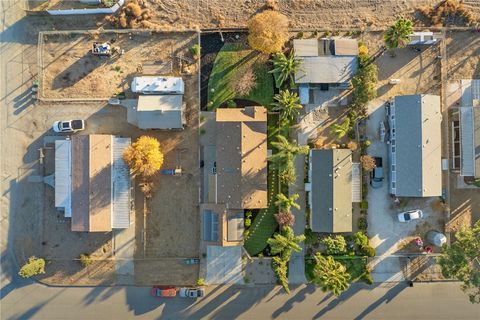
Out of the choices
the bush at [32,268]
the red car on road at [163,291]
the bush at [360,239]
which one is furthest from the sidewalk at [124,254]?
the bush at [360,239]

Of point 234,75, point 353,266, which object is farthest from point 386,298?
point 234,75

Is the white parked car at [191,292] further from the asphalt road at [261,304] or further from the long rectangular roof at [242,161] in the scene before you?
the long rectangular roof at [242,161]

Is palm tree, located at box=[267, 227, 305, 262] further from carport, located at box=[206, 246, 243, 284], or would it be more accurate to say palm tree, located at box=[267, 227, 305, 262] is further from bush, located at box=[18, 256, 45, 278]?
bush, located at box=[18, 256, 45, 278]

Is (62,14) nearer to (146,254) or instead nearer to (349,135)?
(146,254)

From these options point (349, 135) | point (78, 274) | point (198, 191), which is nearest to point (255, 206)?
point (198, 191)

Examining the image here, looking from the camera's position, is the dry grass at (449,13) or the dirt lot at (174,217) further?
the dry grass at (449,13)

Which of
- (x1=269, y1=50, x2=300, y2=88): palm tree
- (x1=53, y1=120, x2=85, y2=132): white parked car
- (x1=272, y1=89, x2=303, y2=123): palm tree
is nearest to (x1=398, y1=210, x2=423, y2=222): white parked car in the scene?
(x1=272, y1=89, x2=303, y2=123): palm tree
